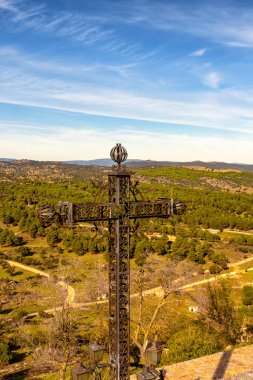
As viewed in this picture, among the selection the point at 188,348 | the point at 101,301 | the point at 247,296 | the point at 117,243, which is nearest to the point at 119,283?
the point at 117,243

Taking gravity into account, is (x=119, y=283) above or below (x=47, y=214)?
below

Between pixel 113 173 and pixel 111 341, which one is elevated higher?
pixel 113 173

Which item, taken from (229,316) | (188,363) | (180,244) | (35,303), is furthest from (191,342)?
(180,244)

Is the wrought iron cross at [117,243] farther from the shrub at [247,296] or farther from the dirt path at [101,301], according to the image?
the shrub at [247,296]

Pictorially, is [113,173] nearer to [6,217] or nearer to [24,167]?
[6,217]

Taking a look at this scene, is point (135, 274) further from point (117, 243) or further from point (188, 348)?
point (117, 243)

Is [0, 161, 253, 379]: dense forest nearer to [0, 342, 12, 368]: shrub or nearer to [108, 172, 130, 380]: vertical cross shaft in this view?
[0, 342, 12, 368]: shrub

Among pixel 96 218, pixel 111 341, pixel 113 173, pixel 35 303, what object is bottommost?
pixel 35 303
